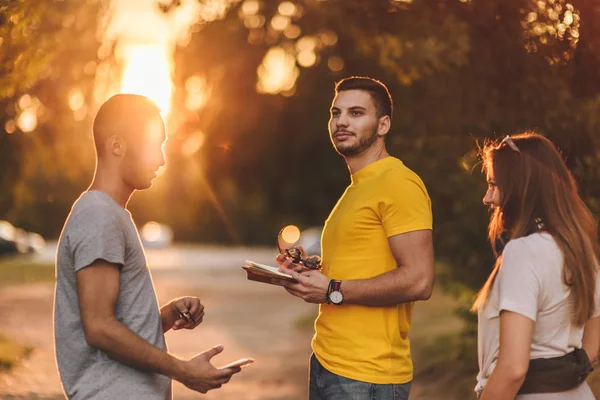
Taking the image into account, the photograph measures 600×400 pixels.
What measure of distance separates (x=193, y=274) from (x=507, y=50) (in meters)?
26.9

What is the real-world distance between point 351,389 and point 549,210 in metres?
1.24

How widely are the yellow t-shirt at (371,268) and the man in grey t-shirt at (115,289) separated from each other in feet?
2.92

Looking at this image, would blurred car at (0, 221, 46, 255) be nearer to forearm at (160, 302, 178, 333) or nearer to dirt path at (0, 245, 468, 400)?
dirt path at (0, 245, 468, 400)

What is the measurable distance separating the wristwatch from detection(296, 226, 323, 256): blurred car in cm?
2454

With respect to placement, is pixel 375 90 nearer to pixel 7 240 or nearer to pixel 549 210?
pixel 549 210

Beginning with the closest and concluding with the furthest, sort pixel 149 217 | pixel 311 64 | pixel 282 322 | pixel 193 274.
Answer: pixel 282 322 → pixel 311 64 → pixel 193 274 → pixel 149 217

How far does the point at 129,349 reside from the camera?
3.17 m

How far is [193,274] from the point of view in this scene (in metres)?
34.0

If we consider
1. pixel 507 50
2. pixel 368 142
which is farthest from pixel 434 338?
pixel 368 142

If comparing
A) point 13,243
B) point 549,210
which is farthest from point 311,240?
point 549,210

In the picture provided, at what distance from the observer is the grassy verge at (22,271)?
31419 mm

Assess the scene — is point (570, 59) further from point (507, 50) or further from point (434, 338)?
point (434, 338)

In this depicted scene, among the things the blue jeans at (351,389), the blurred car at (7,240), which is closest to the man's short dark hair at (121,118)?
the blue jeans at (351,389)

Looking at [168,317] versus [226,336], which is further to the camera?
[226,336]
